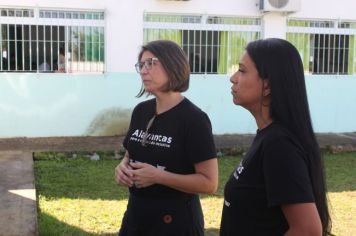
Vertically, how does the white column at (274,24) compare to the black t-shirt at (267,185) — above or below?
above

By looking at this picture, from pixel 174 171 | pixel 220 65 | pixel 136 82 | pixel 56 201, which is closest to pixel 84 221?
pixel 56 201

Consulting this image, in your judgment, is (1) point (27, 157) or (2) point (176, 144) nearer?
(2) point (176, 144)

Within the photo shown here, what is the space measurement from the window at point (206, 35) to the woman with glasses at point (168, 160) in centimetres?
705

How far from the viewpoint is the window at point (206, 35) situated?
9.62 metres

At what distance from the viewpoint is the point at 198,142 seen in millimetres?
2525

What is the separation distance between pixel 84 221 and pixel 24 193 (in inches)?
38.9

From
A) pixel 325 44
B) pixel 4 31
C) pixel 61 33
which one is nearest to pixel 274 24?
pixel 325 44

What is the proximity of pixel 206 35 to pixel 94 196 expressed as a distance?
4.87 metres

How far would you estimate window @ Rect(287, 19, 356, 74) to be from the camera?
34.0 feet

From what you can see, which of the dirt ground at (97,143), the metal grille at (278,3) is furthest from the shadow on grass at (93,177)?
the metal grille at (278,3)

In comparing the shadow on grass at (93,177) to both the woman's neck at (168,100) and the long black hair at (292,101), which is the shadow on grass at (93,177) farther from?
the long black hair at (292,101)

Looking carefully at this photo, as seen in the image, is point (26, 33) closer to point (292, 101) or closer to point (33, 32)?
point (33, 32)

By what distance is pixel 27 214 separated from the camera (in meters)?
4.90

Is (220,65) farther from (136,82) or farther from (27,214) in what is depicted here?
(27,214)
